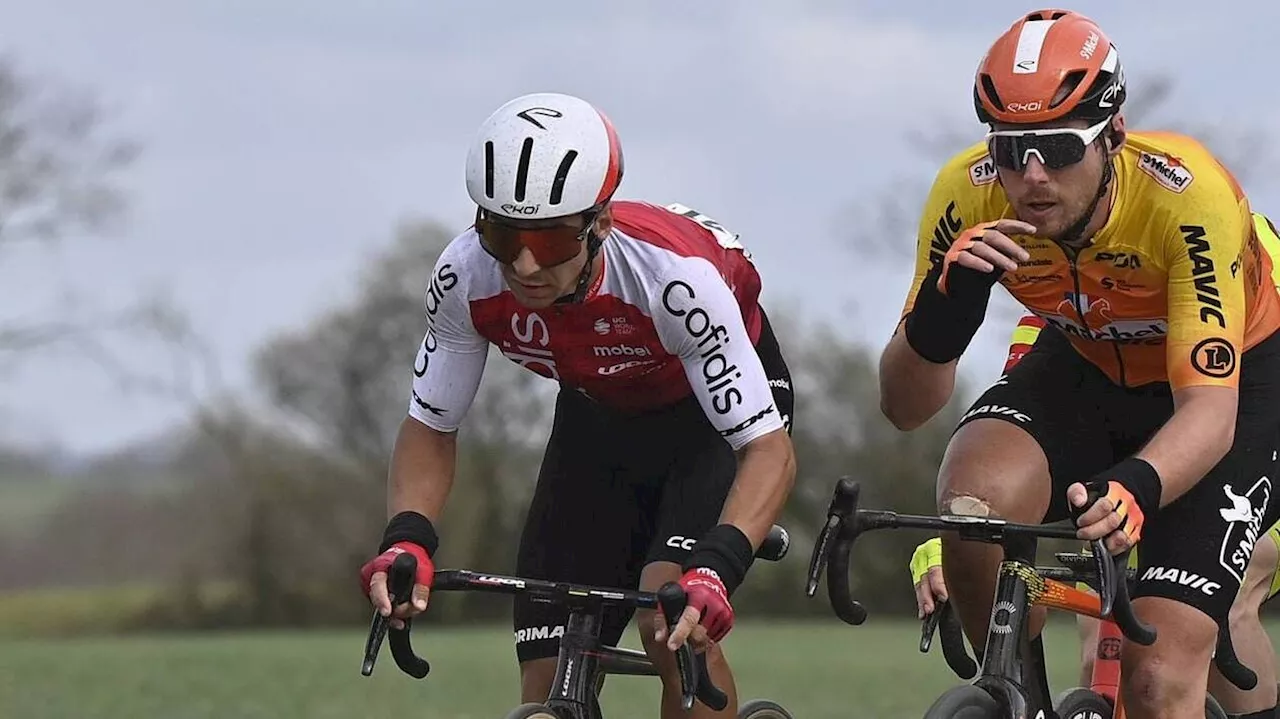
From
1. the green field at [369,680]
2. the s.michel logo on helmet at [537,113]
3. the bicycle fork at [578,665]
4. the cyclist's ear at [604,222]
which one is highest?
the s.michel logo on helmet at [537,113]

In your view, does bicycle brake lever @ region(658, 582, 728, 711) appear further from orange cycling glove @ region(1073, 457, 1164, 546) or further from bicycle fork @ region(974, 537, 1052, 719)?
orange cycling glove @ region(1073, 457, 1164, 546)

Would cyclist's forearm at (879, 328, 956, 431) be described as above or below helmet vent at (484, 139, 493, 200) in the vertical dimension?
below

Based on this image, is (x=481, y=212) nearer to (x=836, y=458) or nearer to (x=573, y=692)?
(x=573, y=692)

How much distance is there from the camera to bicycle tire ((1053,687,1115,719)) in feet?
19.5

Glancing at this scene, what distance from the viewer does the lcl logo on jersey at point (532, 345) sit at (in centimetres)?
589

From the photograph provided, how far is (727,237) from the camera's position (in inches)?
253

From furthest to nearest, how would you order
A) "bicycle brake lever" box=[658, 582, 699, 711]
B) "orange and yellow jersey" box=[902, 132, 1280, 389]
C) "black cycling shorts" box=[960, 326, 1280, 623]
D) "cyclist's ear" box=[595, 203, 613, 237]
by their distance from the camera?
"black cycling shorts" box=[960, 326, 1280, 623] → "orange and yellow jersey" box=[902, 132, 1280, 389] → "cyclist's ear" box=[595, 203, 613, 237] → "bicycle brake lever" box=[658, 582, 699, 711]

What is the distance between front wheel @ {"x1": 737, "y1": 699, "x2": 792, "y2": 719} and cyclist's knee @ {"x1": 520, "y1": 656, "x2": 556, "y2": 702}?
974 mm

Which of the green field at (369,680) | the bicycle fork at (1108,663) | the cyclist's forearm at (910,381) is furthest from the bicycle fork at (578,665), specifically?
the green field at (369,680)

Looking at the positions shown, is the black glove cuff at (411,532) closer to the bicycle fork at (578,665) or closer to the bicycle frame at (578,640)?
the bicycle frame at (578,640)

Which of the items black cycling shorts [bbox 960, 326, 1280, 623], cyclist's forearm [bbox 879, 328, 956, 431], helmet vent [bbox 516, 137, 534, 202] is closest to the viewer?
helmet vent [bbox 516, 137, 534, 202]

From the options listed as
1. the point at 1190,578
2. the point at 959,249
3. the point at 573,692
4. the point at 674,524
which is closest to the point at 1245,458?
the point at 1190,578

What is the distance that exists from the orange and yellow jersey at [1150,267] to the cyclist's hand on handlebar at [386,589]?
1.73 meters

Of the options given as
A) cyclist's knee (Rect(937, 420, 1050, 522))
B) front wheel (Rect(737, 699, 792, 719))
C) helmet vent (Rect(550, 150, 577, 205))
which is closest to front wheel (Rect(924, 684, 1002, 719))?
cyclist's knee (Rect(937, 420, 1050, 522))
